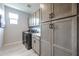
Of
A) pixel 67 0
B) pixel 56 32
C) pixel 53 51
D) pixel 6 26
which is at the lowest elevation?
pixel 53 51

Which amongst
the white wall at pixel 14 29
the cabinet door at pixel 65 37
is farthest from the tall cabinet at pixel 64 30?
the white wall at pixel 14 29

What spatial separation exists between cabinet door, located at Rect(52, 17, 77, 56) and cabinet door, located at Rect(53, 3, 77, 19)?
70mm

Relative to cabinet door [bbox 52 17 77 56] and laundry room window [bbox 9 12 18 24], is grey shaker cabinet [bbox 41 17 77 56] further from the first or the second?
laundry room window [bbox 9 12 18 24]

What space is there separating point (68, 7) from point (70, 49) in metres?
0.50

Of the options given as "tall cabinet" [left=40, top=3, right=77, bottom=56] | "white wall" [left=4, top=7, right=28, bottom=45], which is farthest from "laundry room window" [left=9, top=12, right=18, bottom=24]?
"tall cabinet" [left=40, top=3, right=77, bottom=56]

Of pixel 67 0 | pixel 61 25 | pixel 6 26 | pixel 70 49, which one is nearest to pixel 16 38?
pixel 6 26

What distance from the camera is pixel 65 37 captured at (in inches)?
39.3

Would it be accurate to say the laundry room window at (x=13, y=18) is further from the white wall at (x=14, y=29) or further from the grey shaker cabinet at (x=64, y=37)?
the grey shaker cabinet at (x=64, y=37)

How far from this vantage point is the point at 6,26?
1403mm

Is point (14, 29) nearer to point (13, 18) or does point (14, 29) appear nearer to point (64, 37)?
point (13, 18)

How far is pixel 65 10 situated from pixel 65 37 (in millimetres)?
345

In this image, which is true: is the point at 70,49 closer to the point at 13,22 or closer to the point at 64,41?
the point at 64,41

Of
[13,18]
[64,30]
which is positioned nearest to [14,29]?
[13,18]

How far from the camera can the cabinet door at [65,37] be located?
86 centimetres
